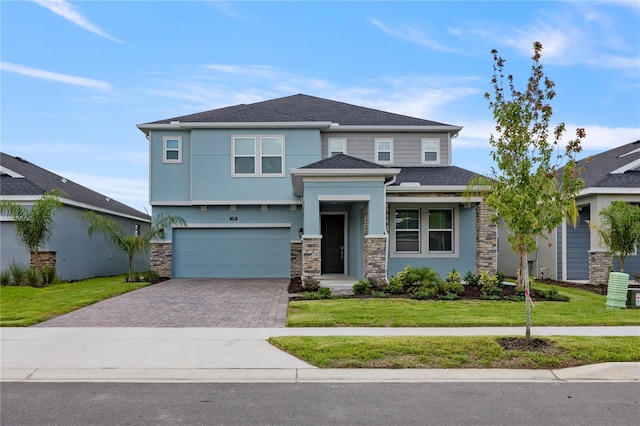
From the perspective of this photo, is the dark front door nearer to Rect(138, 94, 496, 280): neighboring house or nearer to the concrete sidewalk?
Rect(138, 94, 496, 280): neighboring house

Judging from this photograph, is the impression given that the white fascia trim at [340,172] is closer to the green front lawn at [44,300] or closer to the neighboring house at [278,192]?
the neighboring house at [278,192]

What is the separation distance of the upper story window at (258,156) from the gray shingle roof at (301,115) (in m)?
0.76

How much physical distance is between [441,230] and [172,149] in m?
10.8

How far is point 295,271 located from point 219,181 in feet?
15.1

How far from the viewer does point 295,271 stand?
21984 millimetres

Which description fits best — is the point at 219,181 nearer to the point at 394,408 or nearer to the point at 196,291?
the point at 196,291

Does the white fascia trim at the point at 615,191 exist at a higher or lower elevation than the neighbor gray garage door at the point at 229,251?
higher

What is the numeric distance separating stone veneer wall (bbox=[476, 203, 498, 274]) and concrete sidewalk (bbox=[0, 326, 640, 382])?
7.89m

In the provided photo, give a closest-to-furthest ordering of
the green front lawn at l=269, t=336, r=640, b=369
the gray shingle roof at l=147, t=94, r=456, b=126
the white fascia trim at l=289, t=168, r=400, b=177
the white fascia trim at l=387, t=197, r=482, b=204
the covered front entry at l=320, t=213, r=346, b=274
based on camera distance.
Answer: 1. the green front lawn at l=269, t=336, r=640, b=369
2. the white fascia trim at l=289, t=168, r=400, b=177
3. the white fascia trim at l=387, t=197, r=482, b=204
4. the covered front entry at l=320, t=213, r=346, b=274
5. the gray shingle roof at l=147, t=94, r=456, b=126

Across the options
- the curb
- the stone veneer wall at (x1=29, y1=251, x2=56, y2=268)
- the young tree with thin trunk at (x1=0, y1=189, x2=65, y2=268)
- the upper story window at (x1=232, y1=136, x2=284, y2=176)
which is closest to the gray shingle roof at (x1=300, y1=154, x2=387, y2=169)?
the upper story window at (x1=232, y1=136, x2=284, y2=176)

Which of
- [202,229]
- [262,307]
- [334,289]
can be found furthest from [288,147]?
[262,307]

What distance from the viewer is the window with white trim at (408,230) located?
758 inches

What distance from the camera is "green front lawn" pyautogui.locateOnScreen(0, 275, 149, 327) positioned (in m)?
11.2

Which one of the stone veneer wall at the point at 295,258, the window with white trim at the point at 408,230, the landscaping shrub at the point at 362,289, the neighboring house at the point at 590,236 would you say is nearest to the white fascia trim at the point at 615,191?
the neighboring house at the point at 590,236
